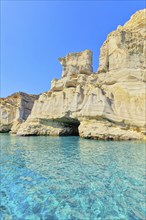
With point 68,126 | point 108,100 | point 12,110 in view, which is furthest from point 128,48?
point 12,110

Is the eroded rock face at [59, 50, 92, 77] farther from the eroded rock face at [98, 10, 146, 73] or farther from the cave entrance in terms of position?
the cave entrance

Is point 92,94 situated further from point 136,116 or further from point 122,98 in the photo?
point 136,116

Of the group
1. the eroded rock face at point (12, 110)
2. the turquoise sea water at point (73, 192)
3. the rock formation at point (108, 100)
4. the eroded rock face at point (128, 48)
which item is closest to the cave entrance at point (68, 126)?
the rock formation at point (108, 100)

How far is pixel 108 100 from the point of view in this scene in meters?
26.5

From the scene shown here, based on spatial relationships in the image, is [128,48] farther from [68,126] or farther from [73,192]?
[73,192]

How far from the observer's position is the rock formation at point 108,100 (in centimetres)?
2448

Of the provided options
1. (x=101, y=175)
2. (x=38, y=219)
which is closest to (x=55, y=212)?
(x=38, y=219)

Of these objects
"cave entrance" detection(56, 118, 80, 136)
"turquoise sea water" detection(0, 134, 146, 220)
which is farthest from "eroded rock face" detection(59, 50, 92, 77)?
"turquoise sea water" detection(0, 134, 146, 220)

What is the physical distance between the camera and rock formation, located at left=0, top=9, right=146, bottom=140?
24484 mm

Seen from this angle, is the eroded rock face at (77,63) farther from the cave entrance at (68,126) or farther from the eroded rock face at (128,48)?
the cave entrance at (68,126)

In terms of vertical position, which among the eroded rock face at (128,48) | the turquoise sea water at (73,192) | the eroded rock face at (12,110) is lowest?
the turquoise sea water at (73,192)

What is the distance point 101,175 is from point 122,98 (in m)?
19.9

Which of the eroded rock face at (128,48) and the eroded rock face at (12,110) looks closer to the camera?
the eroded rock face at (128,48)

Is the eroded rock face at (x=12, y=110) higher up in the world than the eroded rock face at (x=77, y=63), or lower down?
lower down
